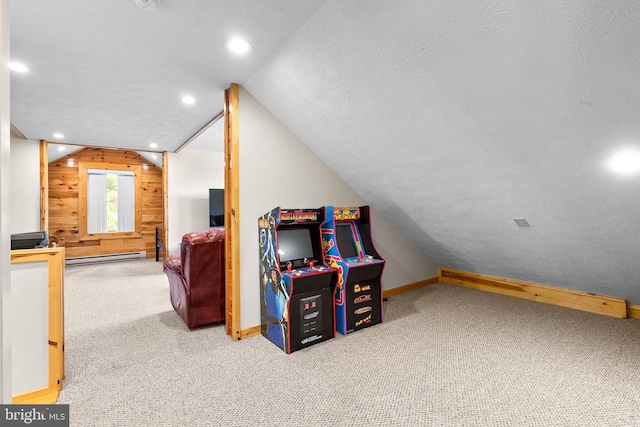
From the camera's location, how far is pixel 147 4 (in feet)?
5.72

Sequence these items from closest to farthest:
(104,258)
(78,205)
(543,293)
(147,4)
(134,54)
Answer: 1. (147,4)
2. (134,54)
3. (543,293)
4. (78,205)
5. (104,258)

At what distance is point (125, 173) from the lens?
718 centimetres

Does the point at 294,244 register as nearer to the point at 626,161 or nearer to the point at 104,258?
the point at 626,161

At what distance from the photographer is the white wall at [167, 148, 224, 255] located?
19.7 feet

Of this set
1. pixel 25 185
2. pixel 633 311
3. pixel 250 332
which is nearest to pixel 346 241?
pixel 250 332

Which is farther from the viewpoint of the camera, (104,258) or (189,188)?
(104,258)

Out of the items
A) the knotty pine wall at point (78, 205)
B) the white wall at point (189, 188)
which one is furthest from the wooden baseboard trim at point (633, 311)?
the knotty pine wall at point (78, 205)

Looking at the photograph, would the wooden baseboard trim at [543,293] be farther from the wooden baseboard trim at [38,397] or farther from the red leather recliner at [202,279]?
the wooden baseboard trim at [38,397]

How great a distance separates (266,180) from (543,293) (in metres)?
3.50

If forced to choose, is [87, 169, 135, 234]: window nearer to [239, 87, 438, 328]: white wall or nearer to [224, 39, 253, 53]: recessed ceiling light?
[239, 87, 438, 328]: white wall

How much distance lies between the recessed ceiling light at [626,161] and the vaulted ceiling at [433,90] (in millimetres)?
46

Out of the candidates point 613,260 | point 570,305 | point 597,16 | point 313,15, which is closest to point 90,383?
point 313,15

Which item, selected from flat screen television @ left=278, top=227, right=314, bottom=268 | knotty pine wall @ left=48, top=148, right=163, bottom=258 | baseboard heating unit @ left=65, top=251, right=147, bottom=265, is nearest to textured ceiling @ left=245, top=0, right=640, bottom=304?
flat screen television @ left=278, top=227, right=314, bottom=268

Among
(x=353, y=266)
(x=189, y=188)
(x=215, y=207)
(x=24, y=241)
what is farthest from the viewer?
(x=189, y=188)
